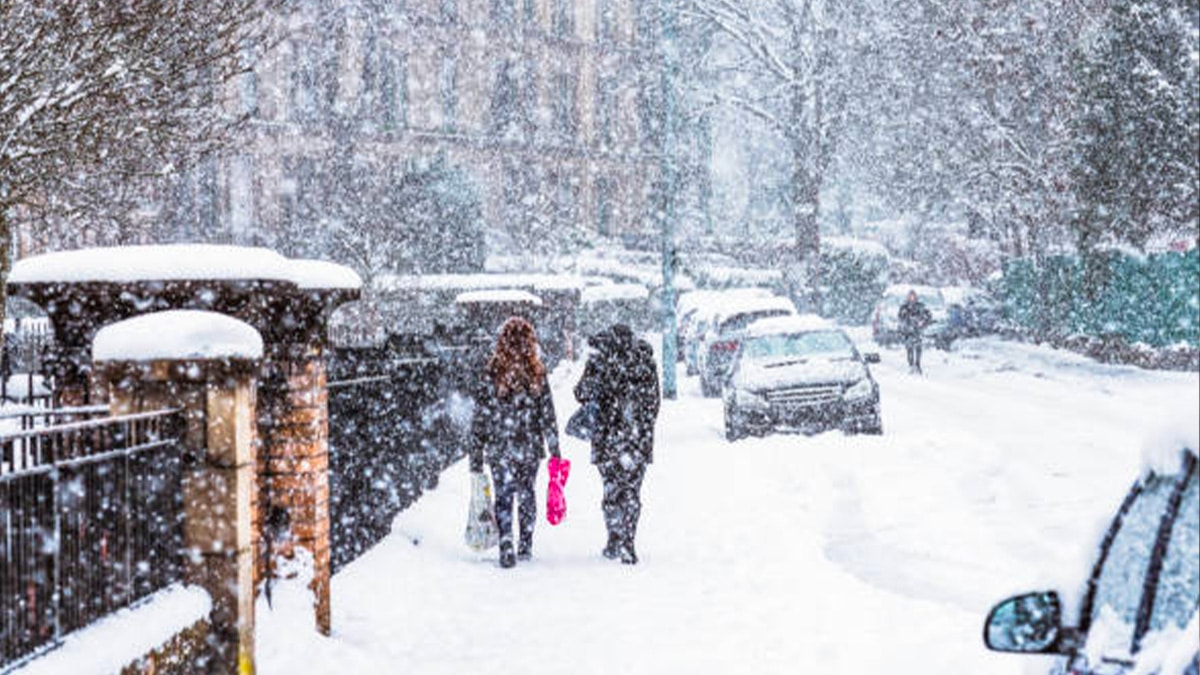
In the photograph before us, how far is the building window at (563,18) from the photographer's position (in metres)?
63.9

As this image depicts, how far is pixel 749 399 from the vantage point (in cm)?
1806

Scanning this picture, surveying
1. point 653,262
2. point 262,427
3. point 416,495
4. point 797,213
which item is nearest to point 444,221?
point 797,213

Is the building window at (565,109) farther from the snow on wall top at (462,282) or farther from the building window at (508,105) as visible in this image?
the snow on wall top at (462,282)

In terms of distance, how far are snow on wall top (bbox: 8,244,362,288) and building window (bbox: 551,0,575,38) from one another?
58.4 m

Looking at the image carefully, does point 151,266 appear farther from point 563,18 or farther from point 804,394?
point 563,18

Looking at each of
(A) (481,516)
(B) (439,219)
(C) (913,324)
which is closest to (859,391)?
(A) (481,516)

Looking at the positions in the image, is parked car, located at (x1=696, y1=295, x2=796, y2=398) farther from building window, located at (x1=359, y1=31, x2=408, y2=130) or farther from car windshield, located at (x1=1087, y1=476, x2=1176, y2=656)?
building window, located at (x1=359, y1=31, x2=408, y2=130)

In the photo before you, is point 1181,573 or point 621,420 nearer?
point 1181,573

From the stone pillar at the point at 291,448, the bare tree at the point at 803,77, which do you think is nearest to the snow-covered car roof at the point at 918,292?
the bare tree at the point at 803,77

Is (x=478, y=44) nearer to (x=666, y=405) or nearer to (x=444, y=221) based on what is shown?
(x=444, y=221)

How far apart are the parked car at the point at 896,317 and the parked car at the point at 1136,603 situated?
34.0 metres

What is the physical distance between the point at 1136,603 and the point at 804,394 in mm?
15576

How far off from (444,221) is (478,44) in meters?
20.0

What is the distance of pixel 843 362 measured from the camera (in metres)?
18.2
